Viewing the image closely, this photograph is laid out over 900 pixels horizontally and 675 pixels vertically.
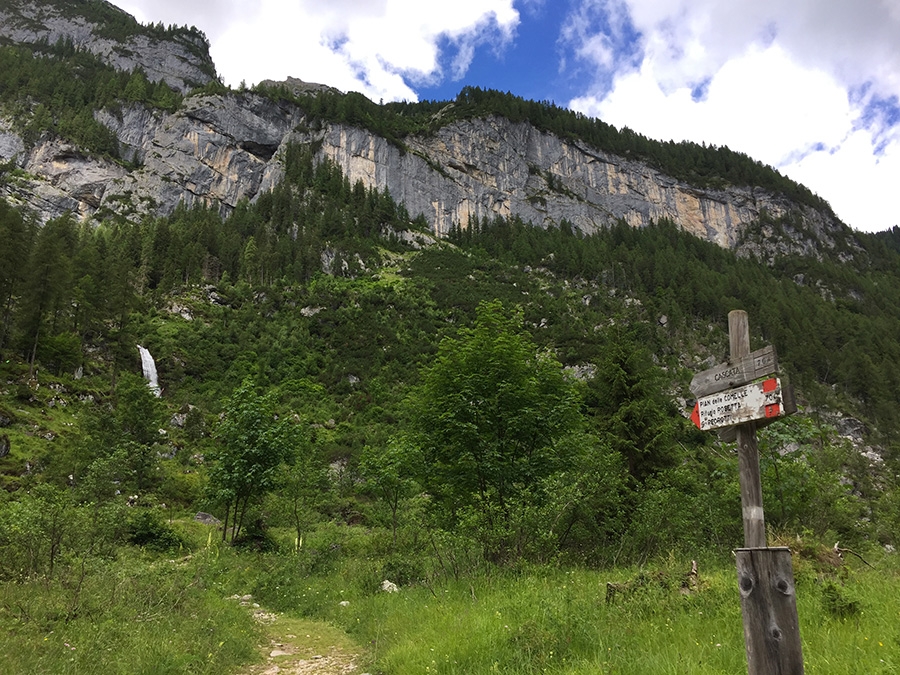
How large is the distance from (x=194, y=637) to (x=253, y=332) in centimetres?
5181

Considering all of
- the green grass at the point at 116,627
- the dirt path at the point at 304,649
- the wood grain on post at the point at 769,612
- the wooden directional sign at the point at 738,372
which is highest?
the wooden directional sign at the point at 738,372

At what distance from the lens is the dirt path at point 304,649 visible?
6.21 meters

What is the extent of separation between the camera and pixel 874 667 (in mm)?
3166

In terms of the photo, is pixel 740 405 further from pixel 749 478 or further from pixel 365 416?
pixel 365 416

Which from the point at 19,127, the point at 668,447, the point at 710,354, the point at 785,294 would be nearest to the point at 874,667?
the point at 668,447

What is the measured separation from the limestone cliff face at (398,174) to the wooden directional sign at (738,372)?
347 ft

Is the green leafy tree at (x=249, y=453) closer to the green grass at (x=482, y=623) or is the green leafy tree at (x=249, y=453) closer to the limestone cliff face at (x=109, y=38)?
the green grass at (x=482, y=623)

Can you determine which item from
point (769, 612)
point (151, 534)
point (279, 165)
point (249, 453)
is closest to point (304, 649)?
point (769, 612)

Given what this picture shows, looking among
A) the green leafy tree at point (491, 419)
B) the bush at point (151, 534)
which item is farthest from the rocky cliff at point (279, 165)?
the green leafy tree at point (491, 419)

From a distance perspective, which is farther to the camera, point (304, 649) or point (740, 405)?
point (304, 649)

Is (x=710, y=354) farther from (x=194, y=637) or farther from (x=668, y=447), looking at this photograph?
(x=194, y=637)

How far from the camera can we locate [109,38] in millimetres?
149250

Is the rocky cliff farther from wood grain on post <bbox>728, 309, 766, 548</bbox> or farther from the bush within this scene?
wood grain on post <bbox>728, 309, 766, 548</bbox>

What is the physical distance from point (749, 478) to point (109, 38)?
7870 inches
